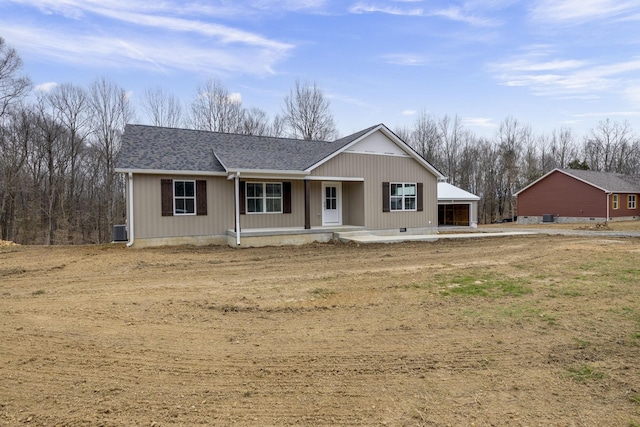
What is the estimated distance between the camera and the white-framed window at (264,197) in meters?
14.9

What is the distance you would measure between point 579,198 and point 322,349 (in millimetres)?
32837

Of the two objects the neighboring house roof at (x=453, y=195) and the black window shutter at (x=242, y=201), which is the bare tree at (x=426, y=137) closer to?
the neighboring house roof at (x=453, y=195)

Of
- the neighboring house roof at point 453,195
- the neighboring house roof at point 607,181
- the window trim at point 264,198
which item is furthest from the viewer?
the neighboring house roof at point 607,181

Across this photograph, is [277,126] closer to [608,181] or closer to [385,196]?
[385,196]

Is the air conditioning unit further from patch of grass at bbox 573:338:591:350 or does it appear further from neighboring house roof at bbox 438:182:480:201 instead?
neighboring house roof at bbox 438:182:480:201

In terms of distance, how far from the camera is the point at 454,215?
25.2 metres

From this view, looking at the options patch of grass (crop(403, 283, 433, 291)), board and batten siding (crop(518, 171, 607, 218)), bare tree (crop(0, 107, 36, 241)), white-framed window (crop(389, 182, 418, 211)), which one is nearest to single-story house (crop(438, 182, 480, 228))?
white-framed window (crop(389, 182, 418, 211))

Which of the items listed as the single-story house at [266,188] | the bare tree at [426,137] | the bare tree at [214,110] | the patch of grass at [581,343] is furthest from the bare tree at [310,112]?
the patch of grass at [581,343]

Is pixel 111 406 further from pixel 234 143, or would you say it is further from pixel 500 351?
pixel 234 143

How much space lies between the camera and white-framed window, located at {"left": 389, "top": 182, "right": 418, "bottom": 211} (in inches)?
661

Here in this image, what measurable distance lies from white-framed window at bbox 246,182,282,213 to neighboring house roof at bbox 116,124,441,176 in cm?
96

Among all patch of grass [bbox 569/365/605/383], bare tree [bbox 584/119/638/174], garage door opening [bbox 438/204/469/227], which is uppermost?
bare tree [bbox 584/119/638/174]

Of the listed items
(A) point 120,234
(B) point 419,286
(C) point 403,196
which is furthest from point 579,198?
(A) point 120,234

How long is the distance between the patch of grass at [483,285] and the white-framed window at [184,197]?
9362 mm
